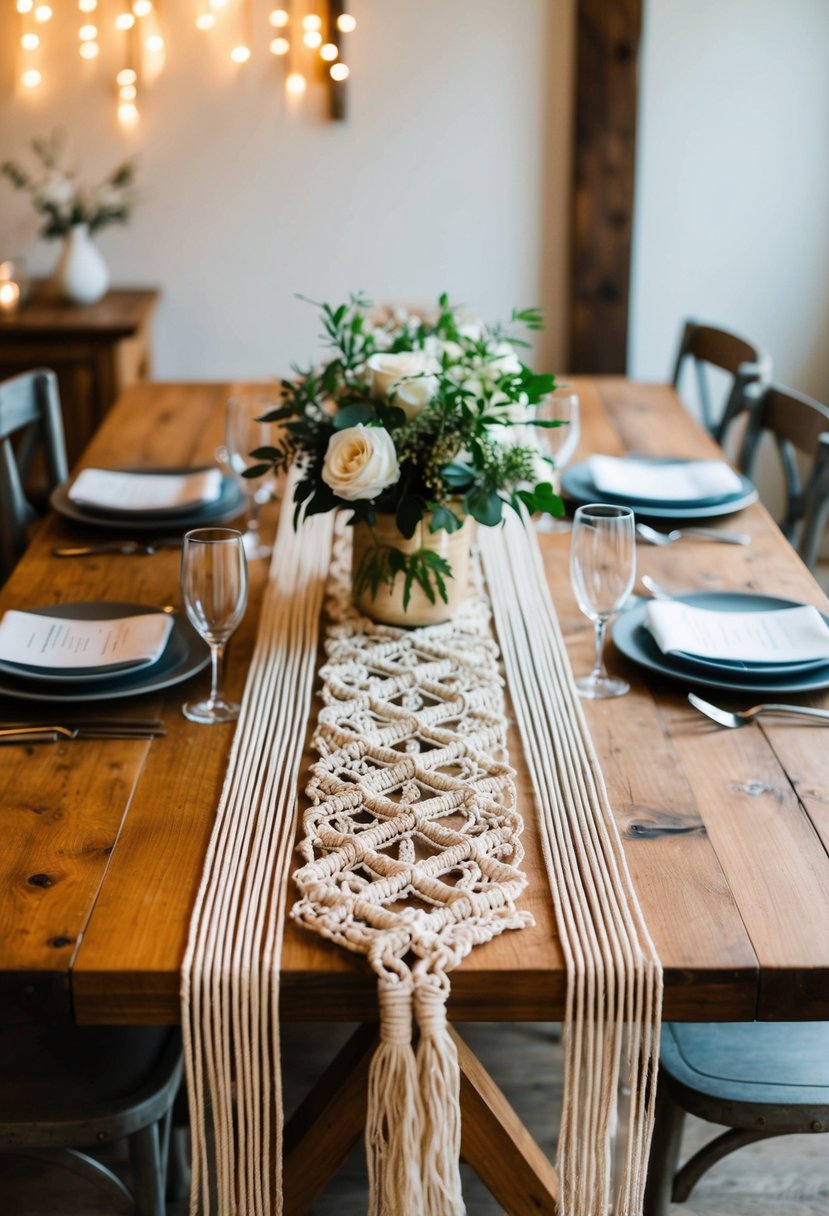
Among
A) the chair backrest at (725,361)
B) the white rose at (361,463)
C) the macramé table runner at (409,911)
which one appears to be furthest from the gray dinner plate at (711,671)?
the chair backrest at (725,361)

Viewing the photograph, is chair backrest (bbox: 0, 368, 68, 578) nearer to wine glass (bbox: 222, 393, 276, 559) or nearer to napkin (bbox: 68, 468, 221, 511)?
napkin (bbox: 68, 468, 221, 511)

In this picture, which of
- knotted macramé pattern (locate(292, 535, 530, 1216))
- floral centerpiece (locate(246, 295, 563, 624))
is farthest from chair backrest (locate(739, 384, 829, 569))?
knotted macramé pattern (locate(292, 535, 530, 1216))

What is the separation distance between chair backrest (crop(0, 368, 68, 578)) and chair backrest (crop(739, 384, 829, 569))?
1.27 m

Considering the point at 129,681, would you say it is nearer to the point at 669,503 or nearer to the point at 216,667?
the point at 216,667

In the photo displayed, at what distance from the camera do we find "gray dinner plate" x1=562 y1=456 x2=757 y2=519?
6.63 ft

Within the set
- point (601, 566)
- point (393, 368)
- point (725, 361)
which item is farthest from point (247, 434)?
point (725, 361)

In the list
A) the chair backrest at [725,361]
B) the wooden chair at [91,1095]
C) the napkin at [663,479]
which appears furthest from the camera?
the chair backrest at [725,361]

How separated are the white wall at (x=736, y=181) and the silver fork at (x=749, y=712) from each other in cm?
254

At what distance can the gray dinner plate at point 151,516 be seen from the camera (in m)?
1.94

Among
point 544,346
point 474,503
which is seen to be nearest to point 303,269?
point 544,346

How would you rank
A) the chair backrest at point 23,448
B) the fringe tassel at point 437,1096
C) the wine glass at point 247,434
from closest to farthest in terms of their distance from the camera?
the fringe tassel at point 437,1096 < the wine glass at point 247,434 < the chair backrest at point 23,448

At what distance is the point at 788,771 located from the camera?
4.31 ft

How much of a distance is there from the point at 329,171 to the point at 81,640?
2485 mm

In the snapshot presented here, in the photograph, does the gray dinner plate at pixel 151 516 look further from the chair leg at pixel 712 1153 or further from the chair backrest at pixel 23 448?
the chair leg at pixel 712 1153
